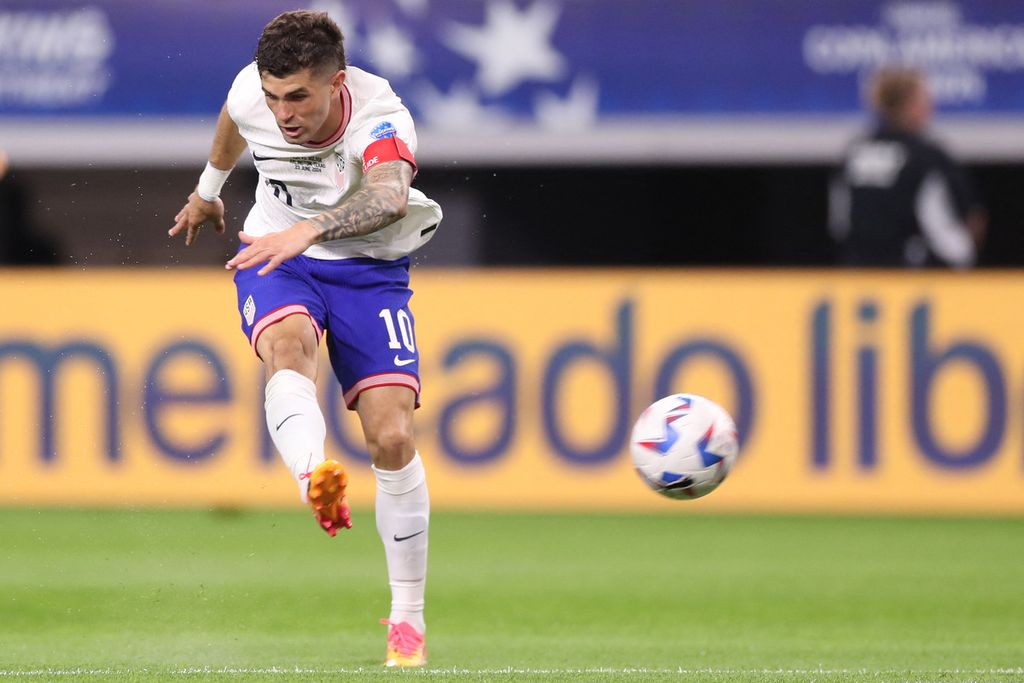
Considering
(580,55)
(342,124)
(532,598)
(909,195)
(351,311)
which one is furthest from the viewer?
(580,55)

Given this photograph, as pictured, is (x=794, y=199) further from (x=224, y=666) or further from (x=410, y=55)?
(x=224, y=666)

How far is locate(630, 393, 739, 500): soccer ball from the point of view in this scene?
19.5 ft

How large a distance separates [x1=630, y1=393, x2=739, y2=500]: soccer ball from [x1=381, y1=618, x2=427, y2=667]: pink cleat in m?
0.88

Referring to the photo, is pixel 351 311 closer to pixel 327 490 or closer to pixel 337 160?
pixel 337 160

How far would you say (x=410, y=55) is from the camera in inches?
561

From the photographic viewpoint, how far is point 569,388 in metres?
10.8

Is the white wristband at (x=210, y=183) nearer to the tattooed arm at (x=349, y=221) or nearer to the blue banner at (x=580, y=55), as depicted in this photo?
the tattooed arm at (x=349, y=221)

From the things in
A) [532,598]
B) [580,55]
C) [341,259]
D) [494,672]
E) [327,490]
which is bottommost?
[532,598]

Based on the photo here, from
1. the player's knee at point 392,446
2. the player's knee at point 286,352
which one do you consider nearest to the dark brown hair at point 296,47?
the player's knee at point 286,352

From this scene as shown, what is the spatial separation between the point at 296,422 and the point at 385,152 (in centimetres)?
→ 85

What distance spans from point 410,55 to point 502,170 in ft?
4.01

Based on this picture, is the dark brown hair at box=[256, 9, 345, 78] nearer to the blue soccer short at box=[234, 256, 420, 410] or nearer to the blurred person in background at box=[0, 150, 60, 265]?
the blue soccer short at box=[234, 256, 420, 410]

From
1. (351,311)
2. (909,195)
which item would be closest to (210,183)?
(351,311)

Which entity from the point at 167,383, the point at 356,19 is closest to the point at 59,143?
the point at 356,19
